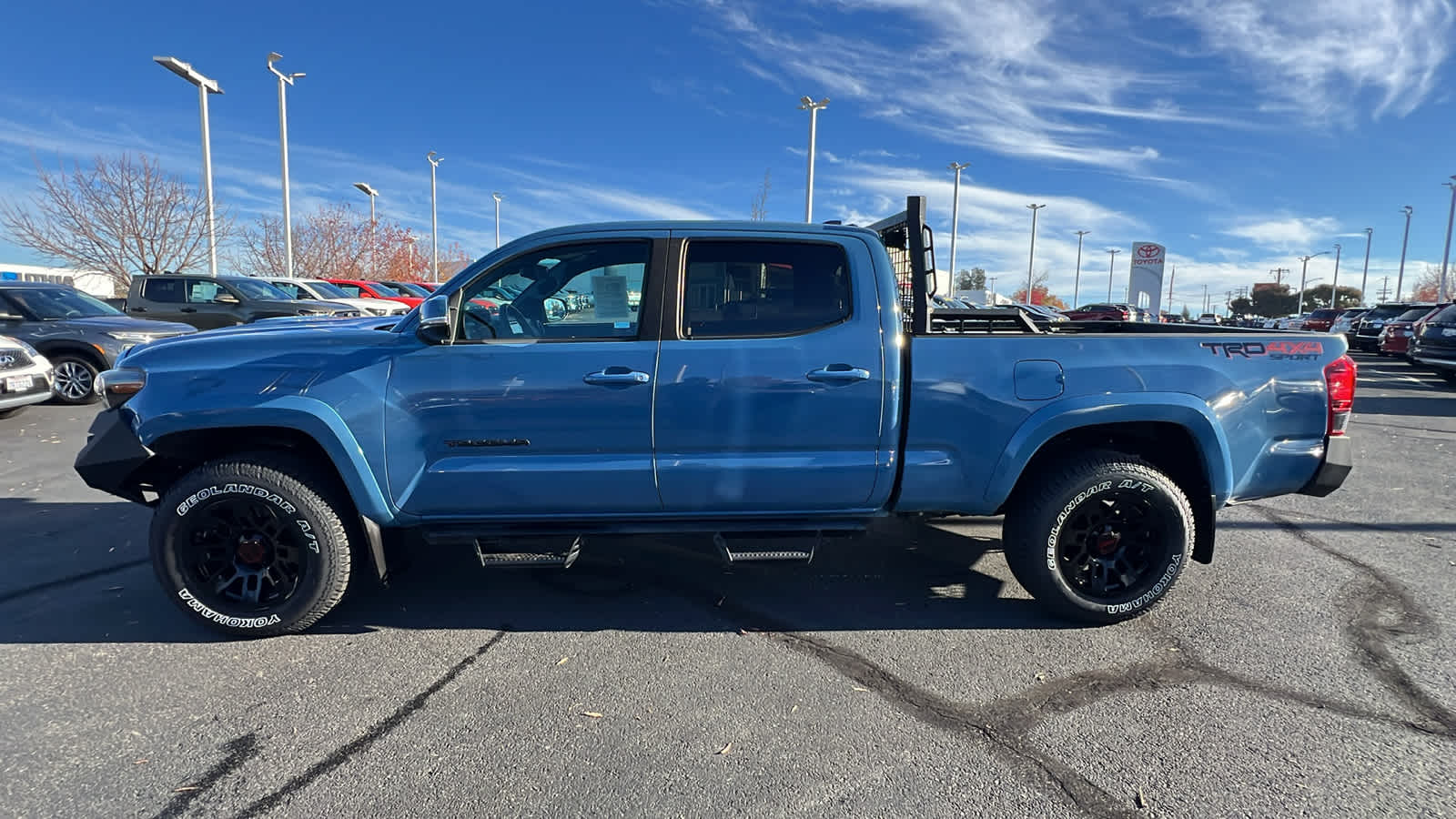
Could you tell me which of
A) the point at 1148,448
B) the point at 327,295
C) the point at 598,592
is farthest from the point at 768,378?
the point at 327,295

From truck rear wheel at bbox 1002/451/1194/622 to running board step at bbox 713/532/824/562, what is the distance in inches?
38.0

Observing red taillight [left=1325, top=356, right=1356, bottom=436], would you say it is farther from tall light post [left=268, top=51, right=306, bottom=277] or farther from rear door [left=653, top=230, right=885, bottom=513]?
tall light post [left=268, top=51, right=306, bottom=277]

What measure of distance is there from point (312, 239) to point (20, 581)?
128ft

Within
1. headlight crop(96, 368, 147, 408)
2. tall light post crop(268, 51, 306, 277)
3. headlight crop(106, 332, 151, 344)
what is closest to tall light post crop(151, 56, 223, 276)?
tall light post crop(268, 51, 306, 277)

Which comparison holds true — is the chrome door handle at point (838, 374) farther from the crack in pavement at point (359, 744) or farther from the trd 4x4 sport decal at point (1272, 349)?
the crack in pavement at point (359, 744)

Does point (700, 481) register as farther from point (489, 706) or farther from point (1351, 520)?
point (1351, 520)

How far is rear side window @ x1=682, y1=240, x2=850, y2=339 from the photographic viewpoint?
3330 mm

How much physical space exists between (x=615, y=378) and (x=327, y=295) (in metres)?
16.3

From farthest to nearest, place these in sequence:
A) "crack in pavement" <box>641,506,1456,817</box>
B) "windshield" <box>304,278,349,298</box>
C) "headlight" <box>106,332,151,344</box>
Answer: "windshield" <box>304,278,349,298</box>
"headlight" <box>106,332,151,344</box>
"crack in pavement" <box>641,506,1456,817</box>

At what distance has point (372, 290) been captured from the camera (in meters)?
21.5

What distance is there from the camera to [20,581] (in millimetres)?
3932

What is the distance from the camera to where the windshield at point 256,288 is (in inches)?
541

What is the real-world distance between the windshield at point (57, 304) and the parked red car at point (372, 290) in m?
7.82

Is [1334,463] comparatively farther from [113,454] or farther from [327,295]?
[327,295]
